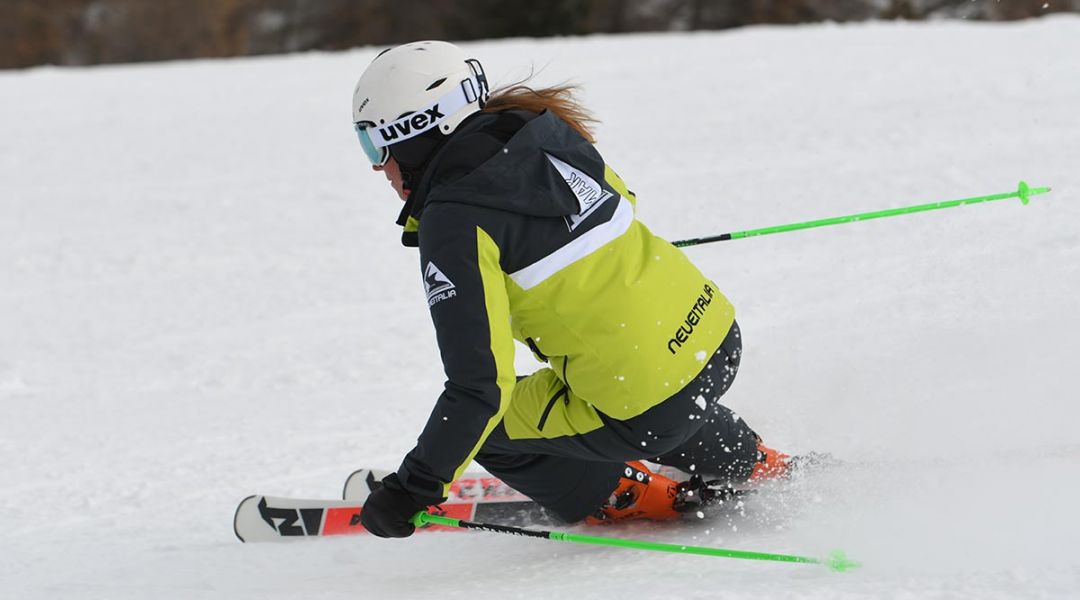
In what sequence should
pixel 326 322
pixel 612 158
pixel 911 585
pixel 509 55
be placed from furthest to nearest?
1. pixel 509 55
2. pixel 612 158
3. pixel 326 322
4. pixel 911 585

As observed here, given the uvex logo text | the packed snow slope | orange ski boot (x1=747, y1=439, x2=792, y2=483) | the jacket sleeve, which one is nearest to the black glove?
the jacket sleeve

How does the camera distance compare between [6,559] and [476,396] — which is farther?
[6,559]

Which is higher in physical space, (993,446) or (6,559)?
(993,446)

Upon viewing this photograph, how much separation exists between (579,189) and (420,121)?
409 millimetres

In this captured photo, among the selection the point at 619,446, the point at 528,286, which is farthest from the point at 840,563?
the point at 528,286

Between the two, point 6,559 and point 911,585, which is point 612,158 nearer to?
point 6,559

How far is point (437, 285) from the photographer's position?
268cm

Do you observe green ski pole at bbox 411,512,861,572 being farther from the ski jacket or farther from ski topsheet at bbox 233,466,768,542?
ski topsheet at bbox 233,466,768,542

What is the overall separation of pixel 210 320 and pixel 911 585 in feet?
15.2

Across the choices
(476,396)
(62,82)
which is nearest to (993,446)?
(476,396)

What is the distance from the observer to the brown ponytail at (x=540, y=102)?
2.92 metres

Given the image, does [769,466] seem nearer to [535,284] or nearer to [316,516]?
[535,284]

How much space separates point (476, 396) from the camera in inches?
108

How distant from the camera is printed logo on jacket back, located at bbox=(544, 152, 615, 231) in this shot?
2.76 m
